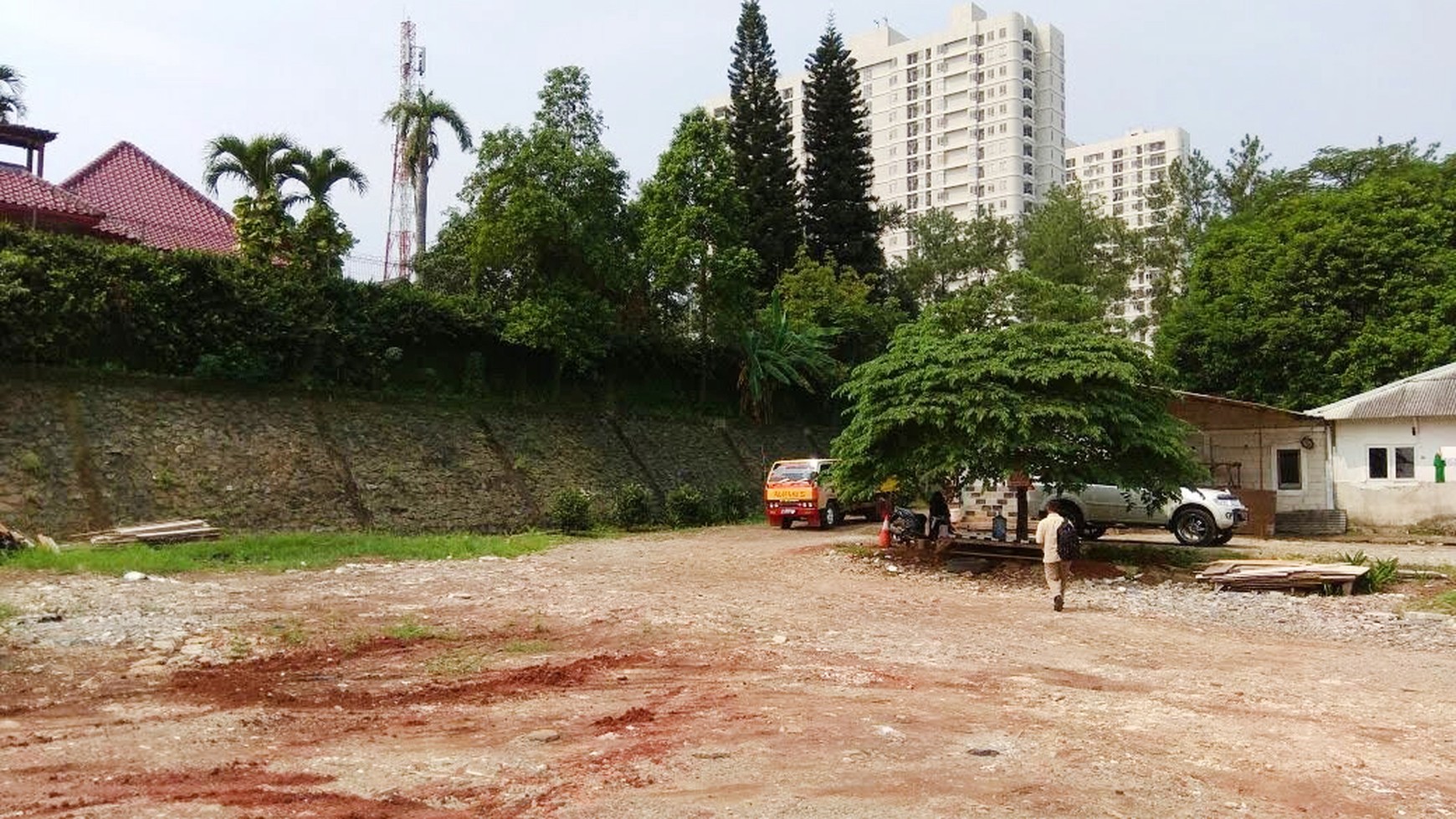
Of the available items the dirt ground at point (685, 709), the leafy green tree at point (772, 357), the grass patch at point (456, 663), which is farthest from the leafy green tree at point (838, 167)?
the grass patch at point (456, 663)

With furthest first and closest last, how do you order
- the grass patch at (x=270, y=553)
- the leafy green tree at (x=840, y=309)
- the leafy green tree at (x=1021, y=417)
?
1. the leafy green tree at (x=840, y=309)
2. the leafy green tree at (x=1021, y=417)
3. the grass patch at (x=270, y=553)

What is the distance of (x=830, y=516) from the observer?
2505 centimetres

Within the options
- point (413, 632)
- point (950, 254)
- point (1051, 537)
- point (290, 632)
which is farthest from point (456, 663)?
point (950, 254)

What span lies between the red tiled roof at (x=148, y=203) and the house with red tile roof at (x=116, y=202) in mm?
21

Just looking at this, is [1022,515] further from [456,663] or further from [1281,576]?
[456,663]

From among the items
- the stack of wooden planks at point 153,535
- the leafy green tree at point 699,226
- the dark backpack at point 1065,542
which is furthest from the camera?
the leafy green tree at point 699,226

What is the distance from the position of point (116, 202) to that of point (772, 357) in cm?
1957

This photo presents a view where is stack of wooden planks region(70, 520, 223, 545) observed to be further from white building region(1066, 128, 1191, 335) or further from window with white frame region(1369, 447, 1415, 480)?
white building region(1066, 128, 1191, 335)

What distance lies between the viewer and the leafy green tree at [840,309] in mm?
36969

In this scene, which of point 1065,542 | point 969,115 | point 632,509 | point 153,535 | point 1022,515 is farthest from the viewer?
point 969,115

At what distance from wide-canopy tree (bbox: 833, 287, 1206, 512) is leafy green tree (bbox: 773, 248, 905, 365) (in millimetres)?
19310

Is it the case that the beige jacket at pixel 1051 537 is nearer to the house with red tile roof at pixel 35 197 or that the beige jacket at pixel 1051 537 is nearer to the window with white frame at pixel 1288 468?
the window with white frame at pixel 1288 468

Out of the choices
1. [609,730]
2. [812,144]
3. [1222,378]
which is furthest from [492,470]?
[812,144]

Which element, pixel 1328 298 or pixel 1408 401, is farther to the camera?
pixel 1328 298
